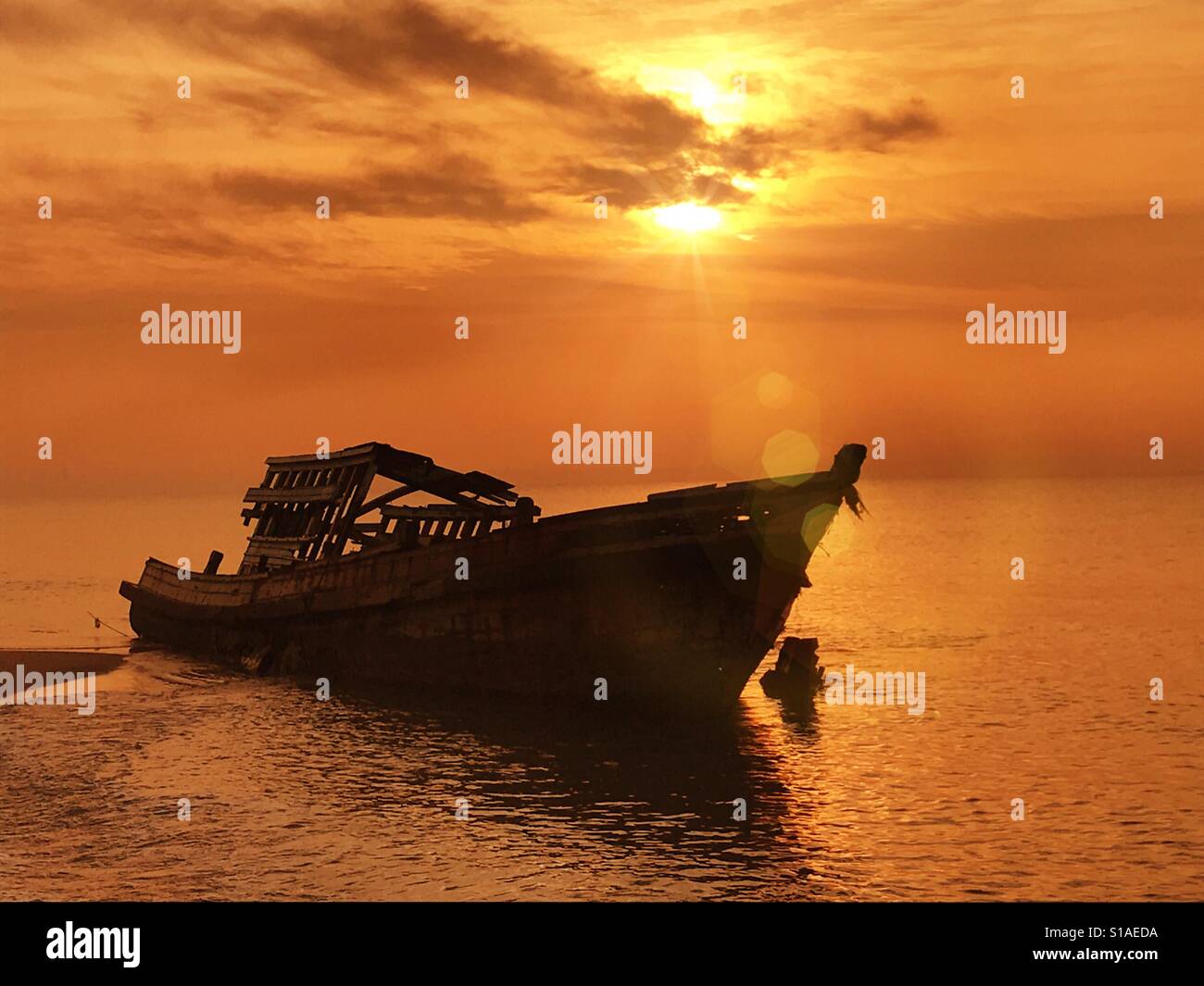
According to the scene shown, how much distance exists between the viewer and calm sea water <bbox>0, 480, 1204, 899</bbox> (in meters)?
16.1

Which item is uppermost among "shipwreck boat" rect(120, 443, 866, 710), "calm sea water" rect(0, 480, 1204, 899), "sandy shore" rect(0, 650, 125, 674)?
"shipwreck boat" rect(120, 443, 866, 710)

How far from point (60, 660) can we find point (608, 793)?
22.6 metres

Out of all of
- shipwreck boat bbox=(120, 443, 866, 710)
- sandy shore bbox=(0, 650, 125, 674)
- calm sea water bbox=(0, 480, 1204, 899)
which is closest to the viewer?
calm sea water bbox=(0, 480, 1204, 899)

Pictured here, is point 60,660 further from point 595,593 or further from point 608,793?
point 608,793

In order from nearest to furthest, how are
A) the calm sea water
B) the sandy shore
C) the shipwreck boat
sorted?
the calm sea water → the shipwreck boat → the sandy shore

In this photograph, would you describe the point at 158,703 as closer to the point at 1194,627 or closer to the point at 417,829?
the point at 417,829

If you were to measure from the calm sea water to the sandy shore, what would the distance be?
0.77 m

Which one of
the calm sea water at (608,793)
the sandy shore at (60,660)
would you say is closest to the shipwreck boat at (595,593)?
the calm sea water at (608,793)

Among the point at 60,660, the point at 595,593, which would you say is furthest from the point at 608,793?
the point at 60,660

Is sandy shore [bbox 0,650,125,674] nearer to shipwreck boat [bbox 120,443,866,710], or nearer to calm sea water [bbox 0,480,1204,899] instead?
calm sea water [bbox 0,480,1204,899]

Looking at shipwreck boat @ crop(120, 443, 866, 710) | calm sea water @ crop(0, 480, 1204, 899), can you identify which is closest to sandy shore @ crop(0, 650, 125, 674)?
calm sea water @ crop(0, 480, 1204, 899)
